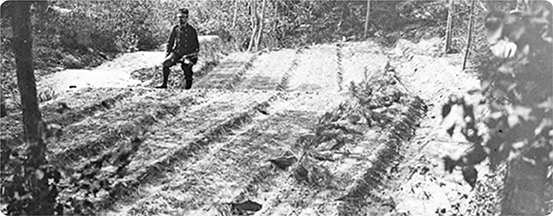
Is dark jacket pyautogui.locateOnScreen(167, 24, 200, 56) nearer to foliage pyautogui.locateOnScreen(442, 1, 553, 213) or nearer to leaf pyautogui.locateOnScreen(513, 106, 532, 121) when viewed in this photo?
foliage pyautogui.locateOnScreen(442, 1, 553, 213)

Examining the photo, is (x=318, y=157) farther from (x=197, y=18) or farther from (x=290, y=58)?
(x=197, y=18)

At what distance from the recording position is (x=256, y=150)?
6.11m

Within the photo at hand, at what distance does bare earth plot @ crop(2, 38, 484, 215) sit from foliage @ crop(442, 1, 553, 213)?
1.26 meters

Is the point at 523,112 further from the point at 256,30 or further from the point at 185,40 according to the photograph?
the point at 256,30

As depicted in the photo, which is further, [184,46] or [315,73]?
[315,73]

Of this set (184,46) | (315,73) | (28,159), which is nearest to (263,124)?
(184,46)

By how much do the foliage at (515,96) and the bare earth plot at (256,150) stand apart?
1258 millimetres

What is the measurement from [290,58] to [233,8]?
23.9 ft

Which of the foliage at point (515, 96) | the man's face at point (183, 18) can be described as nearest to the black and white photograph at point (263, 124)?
the foliage at point (515, 96)

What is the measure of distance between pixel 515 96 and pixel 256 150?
3.91 meters

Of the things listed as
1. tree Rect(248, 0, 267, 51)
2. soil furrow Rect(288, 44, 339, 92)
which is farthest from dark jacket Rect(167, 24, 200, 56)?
tree Rect(248, 0, 267, 51)

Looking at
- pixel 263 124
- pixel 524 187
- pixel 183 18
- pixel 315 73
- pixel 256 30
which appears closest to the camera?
pixel 524 187

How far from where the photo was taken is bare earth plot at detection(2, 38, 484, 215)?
4.76 metres

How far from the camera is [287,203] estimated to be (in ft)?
15.7
